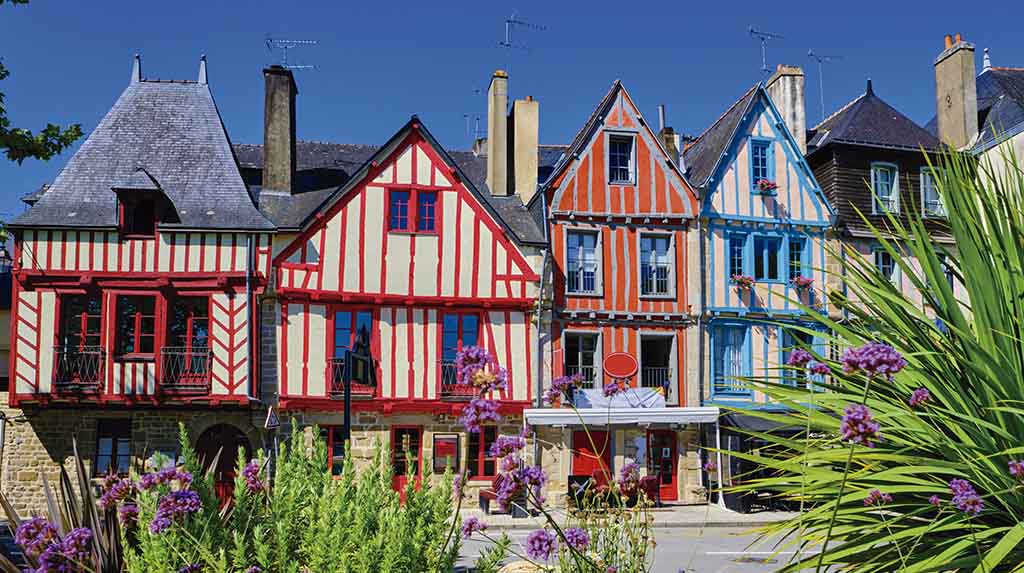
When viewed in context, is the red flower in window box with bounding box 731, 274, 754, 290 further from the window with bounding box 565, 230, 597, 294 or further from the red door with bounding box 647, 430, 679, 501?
the red door with bounding box 647, 430, 679, 501

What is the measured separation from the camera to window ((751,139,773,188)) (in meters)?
19.9

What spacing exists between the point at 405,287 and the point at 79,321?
5690 millimetres

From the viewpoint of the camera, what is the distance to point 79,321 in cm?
1653

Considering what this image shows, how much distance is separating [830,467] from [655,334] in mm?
14751

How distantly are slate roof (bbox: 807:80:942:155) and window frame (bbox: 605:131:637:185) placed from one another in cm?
459

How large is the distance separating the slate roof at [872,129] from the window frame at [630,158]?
4.59 metres

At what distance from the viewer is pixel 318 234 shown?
17.3 meters

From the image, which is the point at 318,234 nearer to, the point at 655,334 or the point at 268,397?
the point at 268,397

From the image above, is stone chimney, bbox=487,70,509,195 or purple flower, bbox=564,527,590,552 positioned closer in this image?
purple flower, bbox=564,527,590,552

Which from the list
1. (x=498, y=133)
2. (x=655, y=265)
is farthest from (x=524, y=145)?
(x=655, y=265)

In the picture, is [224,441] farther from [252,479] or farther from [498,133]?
[252,479]

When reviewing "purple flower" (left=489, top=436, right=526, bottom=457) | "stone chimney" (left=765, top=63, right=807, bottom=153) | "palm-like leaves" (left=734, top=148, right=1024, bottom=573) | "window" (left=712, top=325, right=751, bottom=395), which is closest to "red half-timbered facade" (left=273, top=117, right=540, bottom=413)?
"window" (left=712, top=325, right=751, bottom=395)

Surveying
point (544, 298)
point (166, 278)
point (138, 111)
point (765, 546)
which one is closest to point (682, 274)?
point (544, 298)

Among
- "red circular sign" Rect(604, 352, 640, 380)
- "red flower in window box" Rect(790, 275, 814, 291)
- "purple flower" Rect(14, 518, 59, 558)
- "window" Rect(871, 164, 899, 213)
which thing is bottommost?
"purple flower" Rect(14, 518, 59, 558)
